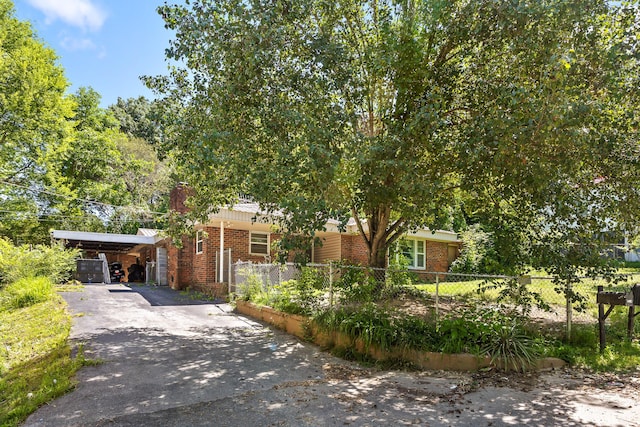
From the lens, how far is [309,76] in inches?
259

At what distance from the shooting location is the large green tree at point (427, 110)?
5469 millimetres

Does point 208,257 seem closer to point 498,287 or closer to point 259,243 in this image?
point 259,243

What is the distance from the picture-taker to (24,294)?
11.6 m

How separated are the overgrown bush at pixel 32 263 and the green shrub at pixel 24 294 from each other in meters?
1.09

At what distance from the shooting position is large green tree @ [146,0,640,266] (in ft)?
17.9

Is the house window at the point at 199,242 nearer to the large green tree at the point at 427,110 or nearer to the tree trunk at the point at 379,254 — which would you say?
the tree trunk at the point at 379,254

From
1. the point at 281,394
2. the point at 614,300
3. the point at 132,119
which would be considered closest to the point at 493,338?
the point at 614,300

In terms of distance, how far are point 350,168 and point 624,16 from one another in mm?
4487

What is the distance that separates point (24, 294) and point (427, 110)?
1200 cm

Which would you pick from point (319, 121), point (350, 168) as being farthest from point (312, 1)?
point (350, 168)

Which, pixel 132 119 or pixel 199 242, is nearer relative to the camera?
pixel 199 242


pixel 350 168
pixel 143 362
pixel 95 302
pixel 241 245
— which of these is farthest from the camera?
pixel 241 245

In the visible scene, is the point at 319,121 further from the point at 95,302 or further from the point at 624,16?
the point at 95,302

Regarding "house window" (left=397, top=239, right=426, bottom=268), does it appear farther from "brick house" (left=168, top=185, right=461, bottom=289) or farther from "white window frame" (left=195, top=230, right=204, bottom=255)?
"white window frame" (left=195, top=230, right=204, bottom=255)
